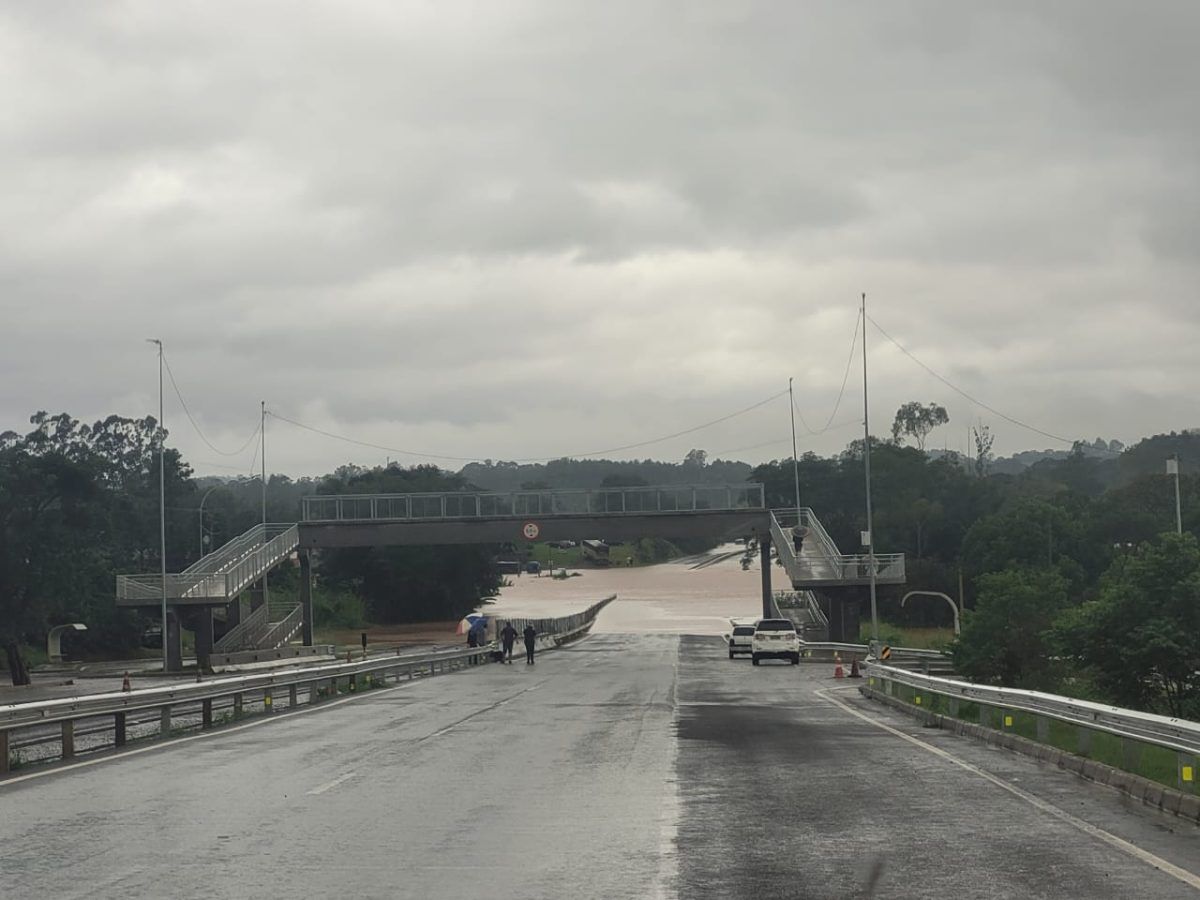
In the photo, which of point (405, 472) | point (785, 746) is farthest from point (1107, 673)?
point (405, 472)

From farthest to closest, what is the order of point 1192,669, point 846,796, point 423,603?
1. point 423,603
2. point 1192,669
3. point 846,796

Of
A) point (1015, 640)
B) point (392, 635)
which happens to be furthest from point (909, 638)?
point (1015, 640)

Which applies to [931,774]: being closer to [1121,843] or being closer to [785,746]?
[785,746]

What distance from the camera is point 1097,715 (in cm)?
1728

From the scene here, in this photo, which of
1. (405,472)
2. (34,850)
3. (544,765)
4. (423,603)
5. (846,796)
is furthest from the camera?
(405,472)

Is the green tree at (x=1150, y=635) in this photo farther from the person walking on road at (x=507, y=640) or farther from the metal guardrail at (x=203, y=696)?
the person walking on road at (x=507, y=640)

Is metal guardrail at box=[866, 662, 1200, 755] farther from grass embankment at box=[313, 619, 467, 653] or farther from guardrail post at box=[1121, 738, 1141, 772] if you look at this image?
grass embankment at box=[313, 619, 467, 653]

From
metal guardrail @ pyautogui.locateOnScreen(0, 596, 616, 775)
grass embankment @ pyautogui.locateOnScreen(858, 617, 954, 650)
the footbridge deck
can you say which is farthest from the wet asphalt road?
the footbridge deck

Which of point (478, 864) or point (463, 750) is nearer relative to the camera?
point (478, 864)

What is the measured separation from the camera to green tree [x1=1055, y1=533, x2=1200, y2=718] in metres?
29.8

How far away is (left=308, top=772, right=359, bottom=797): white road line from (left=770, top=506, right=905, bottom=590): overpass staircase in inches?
2067

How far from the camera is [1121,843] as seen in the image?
12055 millimetres

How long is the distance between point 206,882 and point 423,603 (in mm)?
114829

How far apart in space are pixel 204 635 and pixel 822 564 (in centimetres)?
2991
